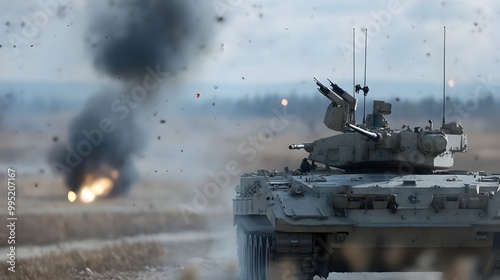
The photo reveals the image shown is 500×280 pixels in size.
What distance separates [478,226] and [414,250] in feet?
4.52

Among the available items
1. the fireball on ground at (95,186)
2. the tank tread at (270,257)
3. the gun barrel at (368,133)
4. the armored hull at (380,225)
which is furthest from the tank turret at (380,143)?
the fireball on ground at (95,186)

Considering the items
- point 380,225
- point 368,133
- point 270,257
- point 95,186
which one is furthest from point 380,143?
point 95,186

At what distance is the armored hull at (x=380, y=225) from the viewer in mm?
24297

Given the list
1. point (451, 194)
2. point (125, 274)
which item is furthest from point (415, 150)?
point (125, 274)

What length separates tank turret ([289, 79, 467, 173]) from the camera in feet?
89.0

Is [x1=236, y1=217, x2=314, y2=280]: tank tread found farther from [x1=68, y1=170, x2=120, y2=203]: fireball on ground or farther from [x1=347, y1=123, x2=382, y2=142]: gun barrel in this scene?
[x1=68, y1=170, x2=120, y2=203]: fireball on ground

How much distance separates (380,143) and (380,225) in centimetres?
348

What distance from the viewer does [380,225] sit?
24.2 metres

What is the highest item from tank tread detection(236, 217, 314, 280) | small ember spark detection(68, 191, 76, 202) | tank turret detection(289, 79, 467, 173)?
tank turret detection(289, 79, 467, 173)

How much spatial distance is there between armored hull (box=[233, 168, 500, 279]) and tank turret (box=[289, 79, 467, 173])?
1.68 m

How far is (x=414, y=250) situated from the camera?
24922 millimetres

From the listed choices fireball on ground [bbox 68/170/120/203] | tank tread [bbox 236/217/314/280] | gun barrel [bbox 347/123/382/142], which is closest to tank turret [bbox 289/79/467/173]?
gun barrel [bbox 347/123/382/142]

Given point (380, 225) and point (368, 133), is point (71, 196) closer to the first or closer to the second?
point (368, 133)

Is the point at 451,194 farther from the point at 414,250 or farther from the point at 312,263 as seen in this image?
the point at 312,263
